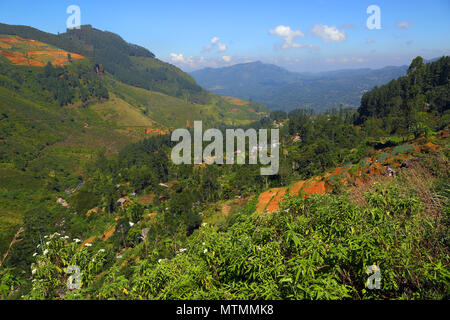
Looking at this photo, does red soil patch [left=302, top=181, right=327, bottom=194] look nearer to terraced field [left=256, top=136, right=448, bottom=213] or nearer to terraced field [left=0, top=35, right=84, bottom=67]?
terraced field [left=256, top=136, right=448, bottom=213]

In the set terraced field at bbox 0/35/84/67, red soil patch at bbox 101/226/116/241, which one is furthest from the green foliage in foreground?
terraced field at bbox 0/35/84/67

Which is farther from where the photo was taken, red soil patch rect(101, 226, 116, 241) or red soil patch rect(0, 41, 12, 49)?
red soil patch rect(0, 41, 12, 49)

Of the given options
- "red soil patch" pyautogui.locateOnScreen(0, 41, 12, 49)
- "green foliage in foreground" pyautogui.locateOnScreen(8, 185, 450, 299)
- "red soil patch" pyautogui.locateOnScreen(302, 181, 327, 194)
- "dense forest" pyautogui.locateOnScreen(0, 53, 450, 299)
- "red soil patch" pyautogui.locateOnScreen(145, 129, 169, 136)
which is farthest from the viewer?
"red soil patch" pyautogui.locateOnScreen(0, 41, 12, 49)

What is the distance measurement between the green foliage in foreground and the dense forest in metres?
0.03

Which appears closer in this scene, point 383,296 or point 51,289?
point 383,296

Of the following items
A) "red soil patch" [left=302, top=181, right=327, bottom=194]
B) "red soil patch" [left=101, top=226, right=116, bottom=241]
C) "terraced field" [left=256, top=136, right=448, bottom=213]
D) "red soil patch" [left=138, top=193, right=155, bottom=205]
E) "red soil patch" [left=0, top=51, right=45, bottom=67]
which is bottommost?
"red soil patch" [left=101, top=226, right=116, bottom=241]

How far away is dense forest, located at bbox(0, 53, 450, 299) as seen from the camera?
4.15 meters

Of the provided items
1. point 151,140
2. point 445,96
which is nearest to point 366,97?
point 445,96

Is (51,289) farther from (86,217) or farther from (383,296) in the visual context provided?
(86,217)

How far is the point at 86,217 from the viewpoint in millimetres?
49844

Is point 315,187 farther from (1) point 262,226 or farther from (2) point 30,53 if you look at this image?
(2) point 30,53

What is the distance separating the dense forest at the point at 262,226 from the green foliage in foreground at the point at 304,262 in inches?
1.4

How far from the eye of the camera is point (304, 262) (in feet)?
12.5
